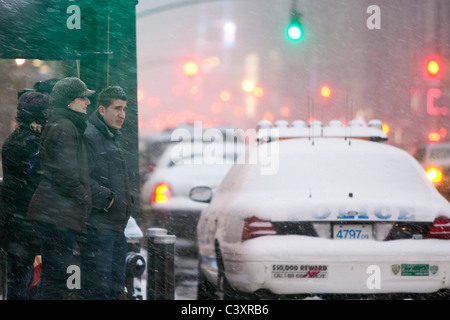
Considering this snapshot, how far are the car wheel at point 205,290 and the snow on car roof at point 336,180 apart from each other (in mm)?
1305

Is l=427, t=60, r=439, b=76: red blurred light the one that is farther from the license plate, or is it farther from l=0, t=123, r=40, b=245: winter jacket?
l=0, t=123, r=40, b=245: winter jacket

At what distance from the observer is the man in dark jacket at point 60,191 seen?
19.0 feet

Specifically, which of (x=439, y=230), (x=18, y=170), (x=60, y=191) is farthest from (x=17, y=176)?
(x=439, y=230)

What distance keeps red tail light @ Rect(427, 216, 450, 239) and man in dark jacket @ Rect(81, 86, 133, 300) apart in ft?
7.86

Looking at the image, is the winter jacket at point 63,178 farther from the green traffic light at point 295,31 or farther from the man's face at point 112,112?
the green traffic light at point 295,31

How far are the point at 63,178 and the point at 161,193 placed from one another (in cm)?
626

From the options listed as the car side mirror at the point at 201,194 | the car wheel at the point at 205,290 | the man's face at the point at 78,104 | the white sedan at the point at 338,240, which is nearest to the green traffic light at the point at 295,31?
the car side mirror at the point at 201,194

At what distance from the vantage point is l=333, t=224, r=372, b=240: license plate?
6.25 meters

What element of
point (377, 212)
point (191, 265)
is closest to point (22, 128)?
point (377, 212)

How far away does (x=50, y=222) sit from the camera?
5852 mm

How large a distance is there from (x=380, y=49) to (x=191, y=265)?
36.1 m

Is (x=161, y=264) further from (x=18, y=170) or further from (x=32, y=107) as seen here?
(x=32, y=107)

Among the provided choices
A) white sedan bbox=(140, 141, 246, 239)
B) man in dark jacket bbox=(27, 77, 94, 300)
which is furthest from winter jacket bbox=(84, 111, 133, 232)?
white sedan bbox=(140, 141, 246, 239)
